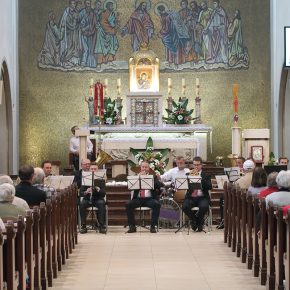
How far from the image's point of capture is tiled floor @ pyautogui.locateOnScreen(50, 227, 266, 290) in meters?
9.22

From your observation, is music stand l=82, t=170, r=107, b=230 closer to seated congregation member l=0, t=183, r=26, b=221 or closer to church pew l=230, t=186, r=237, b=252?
church pew l=230, t=186, r=237, b=252

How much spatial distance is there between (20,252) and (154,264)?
11.4ft

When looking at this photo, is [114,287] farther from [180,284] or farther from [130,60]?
[130,60]

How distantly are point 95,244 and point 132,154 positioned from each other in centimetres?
663

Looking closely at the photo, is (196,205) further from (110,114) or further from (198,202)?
(110,114)

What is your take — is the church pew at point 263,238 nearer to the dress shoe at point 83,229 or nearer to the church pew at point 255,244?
the church pew at point 255,244

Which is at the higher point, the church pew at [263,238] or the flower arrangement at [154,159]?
the flower arrangement at [154,159]

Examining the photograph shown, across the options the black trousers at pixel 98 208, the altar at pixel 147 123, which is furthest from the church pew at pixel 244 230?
the altar at pixel 147 123

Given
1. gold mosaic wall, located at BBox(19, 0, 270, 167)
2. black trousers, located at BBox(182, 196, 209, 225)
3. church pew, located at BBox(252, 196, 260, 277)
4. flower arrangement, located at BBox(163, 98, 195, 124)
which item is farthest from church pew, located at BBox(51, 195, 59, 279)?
gold mosaic wall, located at BBox(19, 0, 270, 167)

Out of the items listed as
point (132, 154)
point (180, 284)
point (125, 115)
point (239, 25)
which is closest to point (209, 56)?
point (239, 25)

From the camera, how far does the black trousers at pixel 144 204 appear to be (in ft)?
47.6

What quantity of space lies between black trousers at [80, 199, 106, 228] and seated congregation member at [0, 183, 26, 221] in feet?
19.9

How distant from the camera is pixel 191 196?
14.6m

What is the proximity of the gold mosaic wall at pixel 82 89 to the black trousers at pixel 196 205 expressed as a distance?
8401 millimetres
